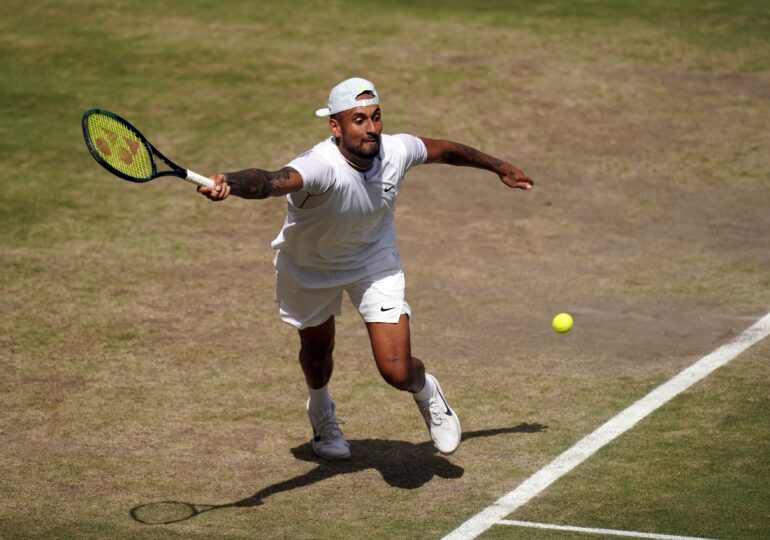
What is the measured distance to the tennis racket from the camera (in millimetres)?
7109

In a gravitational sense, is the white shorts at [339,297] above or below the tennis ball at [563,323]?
above

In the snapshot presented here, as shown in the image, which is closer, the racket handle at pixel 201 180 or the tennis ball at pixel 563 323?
the racket handle at pixel 201 180

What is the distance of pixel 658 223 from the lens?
13.7 metres

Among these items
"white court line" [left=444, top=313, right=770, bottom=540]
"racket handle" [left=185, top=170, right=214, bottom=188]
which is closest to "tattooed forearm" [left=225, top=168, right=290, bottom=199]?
"racket handle" [left=185, top=170, right=214, bottom=188]

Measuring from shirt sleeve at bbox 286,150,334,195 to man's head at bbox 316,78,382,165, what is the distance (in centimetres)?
26

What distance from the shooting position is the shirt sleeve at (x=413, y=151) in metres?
8.32

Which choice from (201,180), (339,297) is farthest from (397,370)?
(201,180)

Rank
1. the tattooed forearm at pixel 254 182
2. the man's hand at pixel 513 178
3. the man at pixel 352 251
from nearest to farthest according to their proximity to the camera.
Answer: the tattooed forearm at pixel 254 182, the man at pixel 352 251, the man's hand at pixel 513 178

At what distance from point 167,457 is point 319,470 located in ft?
3.41

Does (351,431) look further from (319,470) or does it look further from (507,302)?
(507,302)

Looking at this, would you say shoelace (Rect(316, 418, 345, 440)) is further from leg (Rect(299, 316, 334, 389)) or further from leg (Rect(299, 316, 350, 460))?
leg (Rect(299, 316, 334, 389))

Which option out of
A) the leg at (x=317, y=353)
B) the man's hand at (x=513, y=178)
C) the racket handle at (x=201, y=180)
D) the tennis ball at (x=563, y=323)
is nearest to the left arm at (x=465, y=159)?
the man's hand at (x=513, y=178)

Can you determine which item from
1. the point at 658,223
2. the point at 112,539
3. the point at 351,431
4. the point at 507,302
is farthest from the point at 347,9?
the point at 112,539

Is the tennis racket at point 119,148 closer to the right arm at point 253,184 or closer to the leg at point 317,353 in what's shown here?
the right arm at point 253,184
